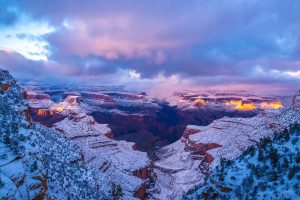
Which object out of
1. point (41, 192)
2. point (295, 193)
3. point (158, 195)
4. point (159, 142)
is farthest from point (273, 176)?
point (159, 142)

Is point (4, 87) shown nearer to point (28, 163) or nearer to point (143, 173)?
point (28, 163)

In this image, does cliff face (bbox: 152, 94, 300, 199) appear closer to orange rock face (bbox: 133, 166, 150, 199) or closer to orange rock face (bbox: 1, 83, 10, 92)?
orange rock face (bbox: 133, 166, 150, 199)

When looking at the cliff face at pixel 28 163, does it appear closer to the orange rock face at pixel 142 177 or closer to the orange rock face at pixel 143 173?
the orange rock face at pixel 142 177

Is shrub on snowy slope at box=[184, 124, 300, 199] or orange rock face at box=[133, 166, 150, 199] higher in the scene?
shrub on snowy slope at box=[184, 124, 300, 199]

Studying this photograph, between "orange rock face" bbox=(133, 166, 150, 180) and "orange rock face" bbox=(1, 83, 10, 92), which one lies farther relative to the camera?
"orange rock face" bbox=(133, 166, 150, 180)

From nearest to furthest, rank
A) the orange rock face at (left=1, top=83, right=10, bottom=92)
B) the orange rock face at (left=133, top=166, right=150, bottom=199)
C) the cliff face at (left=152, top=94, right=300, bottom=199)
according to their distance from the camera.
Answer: the orange rock face at (left=1, top=83, right=10, bottom=92) → the orange rock face at (left=133, top=166, right=150, bottom=199) → the cliff face at (left=152, top=94, right=300, bottom=199)

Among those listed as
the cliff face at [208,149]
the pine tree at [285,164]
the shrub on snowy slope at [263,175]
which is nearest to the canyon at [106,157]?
the cliff face at [208,149]

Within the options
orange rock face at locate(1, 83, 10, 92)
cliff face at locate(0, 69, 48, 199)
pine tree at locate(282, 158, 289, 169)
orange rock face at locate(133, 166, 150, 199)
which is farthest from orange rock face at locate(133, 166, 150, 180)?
pine tree at locate(282, 158, 289, 169)

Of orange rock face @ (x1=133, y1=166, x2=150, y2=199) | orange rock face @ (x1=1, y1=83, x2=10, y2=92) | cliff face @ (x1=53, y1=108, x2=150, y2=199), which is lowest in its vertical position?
orange rock face @ (x1=133, y1=166, x2=150, y2=199)

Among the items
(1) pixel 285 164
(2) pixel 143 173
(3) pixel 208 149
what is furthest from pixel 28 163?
(3) pixel 208 149

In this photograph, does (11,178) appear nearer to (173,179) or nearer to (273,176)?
(273,176)
